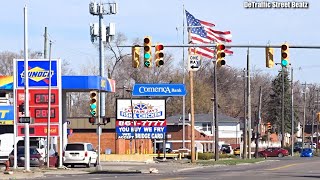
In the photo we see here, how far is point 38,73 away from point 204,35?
12.2 m

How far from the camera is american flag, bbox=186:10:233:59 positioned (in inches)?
1978

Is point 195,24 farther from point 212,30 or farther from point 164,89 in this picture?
point 164,89

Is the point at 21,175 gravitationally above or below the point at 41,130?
below

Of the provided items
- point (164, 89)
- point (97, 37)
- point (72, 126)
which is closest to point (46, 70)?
point (164, 89)

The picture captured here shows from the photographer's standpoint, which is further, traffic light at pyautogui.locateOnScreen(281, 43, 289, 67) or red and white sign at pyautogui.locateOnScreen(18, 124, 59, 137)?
red and white sign at pyautogui.locateOnScreen(18, 124, 59, 137)

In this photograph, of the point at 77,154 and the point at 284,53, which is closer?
the point at 284,53

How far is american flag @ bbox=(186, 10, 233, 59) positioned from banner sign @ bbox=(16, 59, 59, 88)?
1047cm

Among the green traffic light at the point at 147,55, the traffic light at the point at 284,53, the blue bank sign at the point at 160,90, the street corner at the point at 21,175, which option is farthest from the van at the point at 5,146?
the traffic light at the point at 284,53

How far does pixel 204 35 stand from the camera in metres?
52.9

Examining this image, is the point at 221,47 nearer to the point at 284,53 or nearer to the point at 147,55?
the point at 284,53

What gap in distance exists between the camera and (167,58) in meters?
116

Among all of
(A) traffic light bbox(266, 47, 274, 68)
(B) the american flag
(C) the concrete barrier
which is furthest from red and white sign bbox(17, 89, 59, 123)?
(C) the concrete barrier

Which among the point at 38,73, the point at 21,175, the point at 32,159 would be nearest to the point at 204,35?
the point at 38,73

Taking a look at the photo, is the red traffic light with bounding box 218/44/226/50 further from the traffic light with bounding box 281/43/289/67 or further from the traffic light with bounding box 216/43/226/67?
the traffic light with bounding box 281/43/289/67
